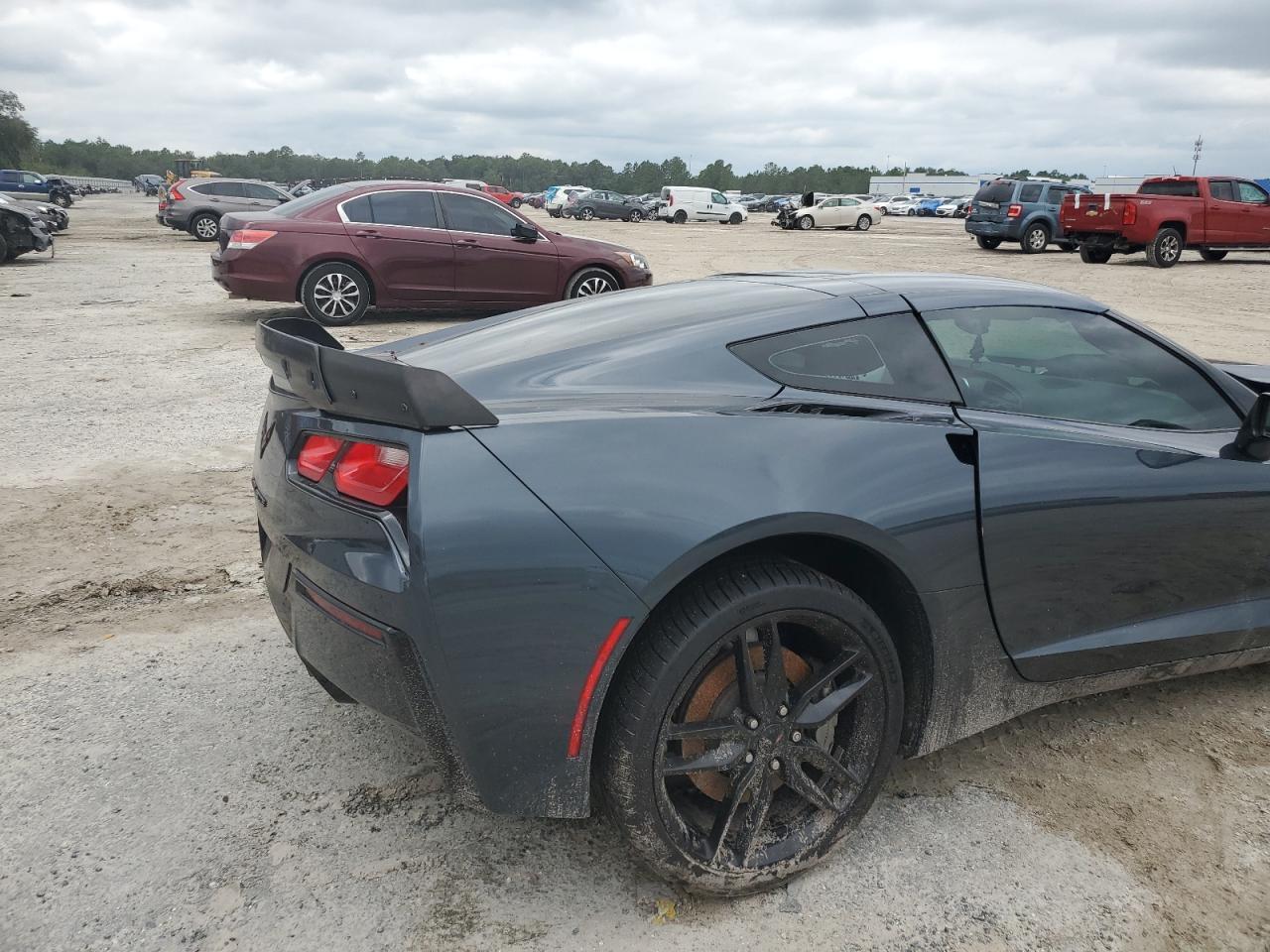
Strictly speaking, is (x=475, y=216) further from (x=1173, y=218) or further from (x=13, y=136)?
(x=13, y=136)

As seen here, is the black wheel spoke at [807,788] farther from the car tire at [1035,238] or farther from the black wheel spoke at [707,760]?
the car tire at [1035,238]

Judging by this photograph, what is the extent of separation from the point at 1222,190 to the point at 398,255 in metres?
16.9

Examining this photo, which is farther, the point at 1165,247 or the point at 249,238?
the point at 1165,247

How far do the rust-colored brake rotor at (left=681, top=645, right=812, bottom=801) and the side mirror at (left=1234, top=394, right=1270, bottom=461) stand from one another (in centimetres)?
161

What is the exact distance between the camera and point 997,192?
2264 cm

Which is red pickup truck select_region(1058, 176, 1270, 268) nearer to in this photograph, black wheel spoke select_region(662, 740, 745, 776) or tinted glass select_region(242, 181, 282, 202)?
tinted glass select_region(242, 181, 282, 202)

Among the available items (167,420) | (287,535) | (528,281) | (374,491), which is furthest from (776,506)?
(528,281)

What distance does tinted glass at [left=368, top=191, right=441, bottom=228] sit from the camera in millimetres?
10461

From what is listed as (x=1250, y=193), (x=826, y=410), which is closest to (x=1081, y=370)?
(x=826, y=410)

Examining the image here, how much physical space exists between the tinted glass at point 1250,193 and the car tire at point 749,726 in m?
21.3

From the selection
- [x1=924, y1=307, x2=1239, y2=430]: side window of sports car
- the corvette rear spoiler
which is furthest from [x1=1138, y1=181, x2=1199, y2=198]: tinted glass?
the corvette rear spoiler

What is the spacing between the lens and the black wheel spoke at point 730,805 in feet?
7.23

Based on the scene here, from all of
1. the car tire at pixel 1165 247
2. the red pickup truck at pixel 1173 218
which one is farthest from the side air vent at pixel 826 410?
the car tire at pixel 1165 247

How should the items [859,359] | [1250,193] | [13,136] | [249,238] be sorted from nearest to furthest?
[859,359], [249,238], [1250,193], [13,136]
